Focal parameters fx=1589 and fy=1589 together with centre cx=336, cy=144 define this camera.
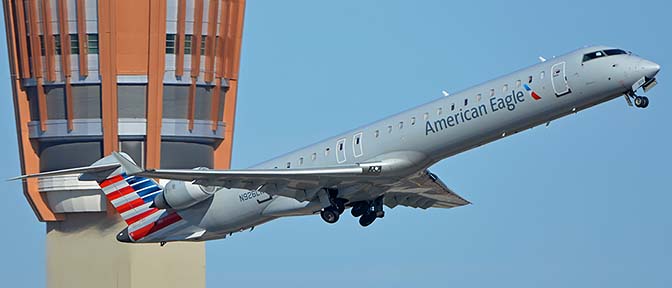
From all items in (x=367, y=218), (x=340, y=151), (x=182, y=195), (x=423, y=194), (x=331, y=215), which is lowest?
(x=182, y=195)

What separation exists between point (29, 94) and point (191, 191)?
21.2m

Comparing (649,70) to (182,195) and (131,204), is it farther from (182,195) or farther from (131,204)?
(131,204)

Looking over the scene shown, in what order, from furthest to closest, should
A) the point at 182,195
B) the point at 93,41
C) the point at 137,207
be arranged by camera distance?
the point at 93,41
the point at 137,207
the point at 182,195

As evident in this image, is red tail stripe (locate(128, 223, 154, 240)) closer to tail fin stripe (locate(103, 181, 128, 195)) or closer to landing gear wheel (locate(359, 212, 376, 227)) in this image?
tail fin stripe (locate(103, 181, 128, 195))

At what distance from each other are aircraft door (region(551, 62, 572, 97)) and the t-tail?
13393 millimetres

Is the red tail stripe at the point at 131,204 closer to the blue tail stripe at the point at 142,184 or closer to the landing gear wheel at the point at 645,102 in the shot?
the blue tail stripe at the point at 142,184

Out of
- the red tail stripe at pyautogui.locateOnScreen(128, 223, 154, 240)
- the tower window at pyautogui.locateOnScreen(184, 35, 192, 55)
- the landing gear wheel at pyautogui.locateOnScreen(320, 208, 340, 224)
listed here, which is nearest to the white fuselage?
the landing gear wheel at pyautogui.locateOnScreen(320, 208, 340, 224)

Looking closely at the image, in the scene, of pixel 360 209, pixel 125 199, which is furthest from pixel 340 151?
pixel 125 199

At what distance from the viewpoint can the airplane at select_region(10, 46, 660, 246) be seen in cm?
4259

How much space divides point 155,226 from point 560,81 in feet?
51.7

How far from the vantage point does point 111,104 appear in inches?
2623

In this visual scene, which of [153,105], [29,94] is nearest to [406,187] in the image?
[153,105]

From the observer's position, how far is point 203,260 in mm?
69375

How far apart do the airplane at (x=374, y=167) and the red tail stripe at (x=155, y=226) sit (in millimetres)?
33
